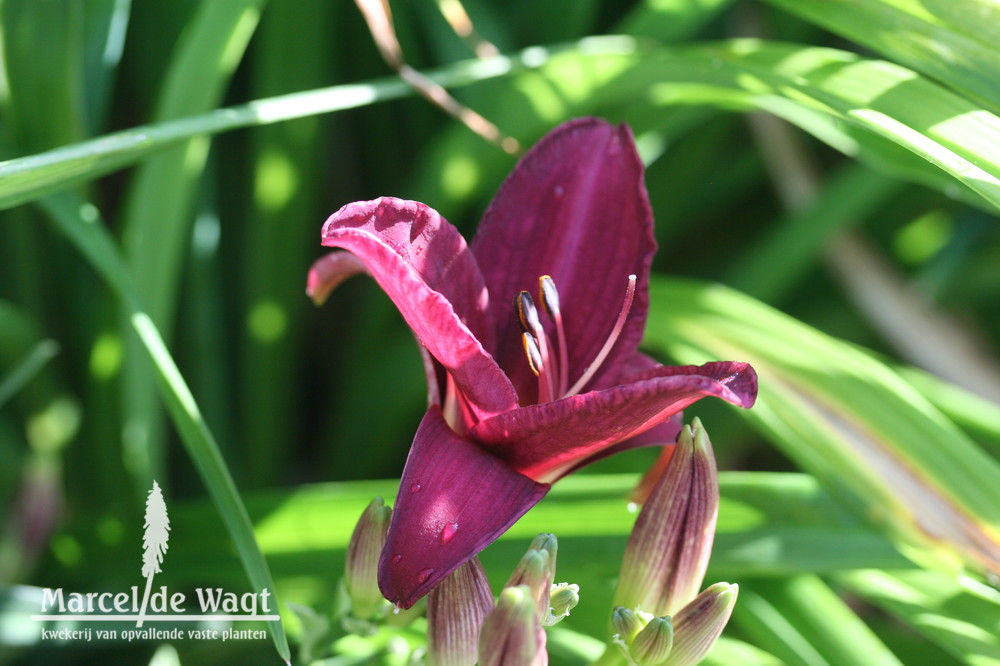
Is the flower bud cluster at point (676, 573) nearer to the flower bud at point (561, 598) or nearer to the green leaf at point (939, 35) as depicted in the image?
the flower bud at point (561, 598)

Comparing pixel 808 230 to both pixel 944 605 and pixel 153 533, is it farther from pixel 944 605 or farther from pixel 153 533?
pixel 153 533

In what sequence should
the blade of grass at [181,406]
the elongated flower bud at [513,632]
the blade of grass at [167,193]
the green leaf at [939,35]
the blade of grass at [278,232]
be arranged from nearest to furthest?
the elongated flower bud at [513,632] → the blade of grass at [181,406] → the green leaf at [939,35] → the blade of grass at [167,193] → the blade of grass at [278,232]

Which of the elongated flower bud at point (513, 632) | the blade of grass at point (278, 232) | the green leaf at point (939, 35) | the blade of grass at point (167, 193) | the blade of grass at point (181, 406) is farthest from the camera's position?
the blade of grass at point (278, 232)

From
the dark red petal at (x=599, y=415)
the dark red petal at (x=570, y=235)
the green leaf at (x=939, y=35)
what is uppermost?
the green leaf at (x=939, y=35)

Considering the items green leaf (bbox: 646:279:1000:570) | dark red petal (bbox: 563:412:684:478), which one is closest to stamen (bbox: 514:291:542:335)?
dark red petal (bbox: 563:412:684:478)

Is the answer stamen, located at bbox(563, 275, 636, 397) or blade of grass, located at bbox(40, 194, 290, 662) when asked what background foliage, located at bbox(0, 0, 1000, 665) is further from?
stamen, located at bbox(563, 275, 636, 397)

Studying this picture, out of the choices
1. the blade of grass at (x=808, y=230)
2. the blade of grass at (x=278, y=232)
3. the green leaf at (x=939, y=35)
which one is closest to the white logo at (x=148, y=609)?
the blade of grass at (x=278, y=232)
